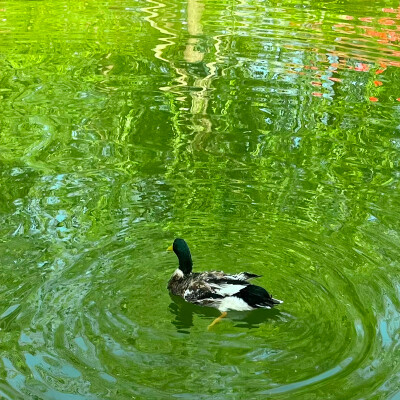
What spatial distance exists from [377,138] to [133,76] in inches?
181

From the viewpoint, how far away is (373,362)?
18.5ft

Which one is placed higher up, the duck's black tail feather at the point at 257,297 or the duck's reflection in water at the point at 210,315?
the duck's black tail feather at the point at 257,297

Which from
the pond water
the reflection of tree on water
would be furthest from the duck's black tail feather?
the reflection of tree on water

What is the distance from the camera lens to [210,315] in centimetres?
657

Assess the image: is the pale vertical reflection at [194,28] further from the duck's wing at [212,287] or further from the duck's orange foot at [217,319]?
the duck's orange foot at [217,319]

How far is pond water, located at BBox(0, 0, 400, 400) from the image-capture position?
5.61 metres

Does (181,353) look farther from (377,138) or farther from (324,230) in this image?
(377,138)

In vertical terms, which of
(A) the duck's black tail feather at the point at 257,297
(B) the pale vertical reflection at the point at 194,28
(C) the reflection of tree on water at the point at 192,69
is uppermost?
(A) the duck's black tail feather at the point at 257,297

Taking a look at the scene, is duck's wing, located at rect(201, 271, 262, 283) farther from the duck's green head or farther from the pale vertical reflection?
the pale vertical reflection

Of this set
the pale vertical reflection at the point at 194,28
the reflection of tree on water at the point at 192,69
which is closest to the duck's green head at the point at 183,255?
the reflection of tree on water at the point at 192,69

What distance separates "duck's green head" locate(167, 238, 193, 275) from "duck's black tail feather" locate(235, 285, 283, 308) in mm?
667

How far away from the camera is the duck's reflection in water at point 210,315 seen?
624cm

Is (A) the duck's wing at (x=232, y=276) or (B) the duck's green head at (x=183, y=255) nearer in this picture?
(A) the duck's wing at (x=232, y=276)

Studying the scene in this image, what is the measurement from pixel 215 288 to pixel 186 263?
1.44 ft
